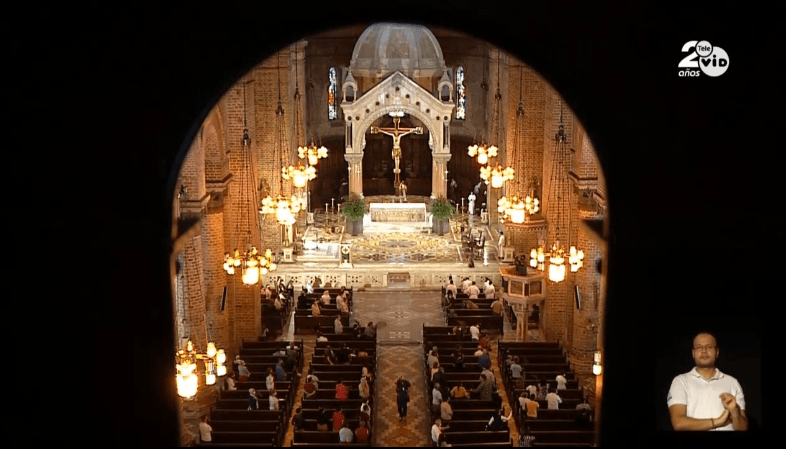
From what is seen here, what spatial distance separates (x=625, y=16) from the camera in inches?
366

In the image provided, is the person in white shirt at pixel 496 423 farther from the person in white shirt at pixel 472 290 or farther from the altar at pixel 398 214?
the altar at pixel 398 214

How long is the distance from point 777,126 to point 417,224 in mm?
30555

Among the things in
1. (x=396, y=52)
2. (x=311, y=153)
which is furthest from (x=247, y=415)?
(x=396, y=52)

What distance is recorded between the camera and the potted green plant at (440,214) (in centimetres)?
3812

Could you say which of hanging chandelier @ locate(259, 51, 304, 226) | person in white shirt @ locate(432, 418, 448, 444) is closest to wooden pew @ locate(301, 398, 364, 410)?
person in white shirt @ locate(432, 418, 448, 444)

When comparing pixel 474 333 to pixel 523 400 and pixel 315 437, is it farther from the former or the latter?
pixel 315 437

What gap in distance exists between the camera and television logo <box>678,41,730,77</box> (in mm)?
9141

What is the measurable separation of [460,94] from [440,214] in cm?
799

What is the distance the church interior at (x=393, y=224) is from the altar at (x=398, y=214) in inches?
2.8

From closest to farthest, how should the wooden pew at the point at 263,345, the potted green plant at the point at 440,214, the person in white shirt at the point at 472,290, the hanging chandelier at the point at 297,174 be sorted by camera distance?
the wooden pew at the point at 263,345, the person in white shirt at the point at 472,290, the hanging chandelier at the point at 297,174, the potted green plant at the point at 440,214

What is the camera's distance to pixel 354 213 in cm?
3794

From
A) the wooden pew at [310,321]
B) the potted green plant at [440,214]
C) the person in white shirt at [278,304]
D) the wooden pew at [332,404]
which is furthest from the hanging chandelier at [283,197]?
the wooden pew at [332,404]

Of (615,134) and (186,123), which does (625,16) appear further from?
(186,123)

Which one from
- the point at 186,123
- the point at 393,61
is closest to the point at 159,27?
the point at 186,123
